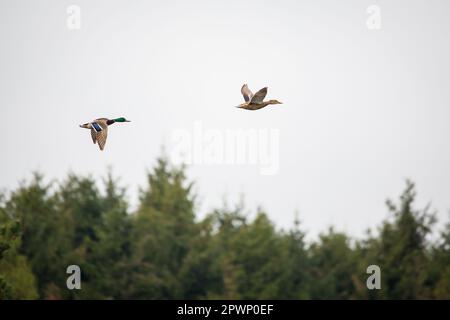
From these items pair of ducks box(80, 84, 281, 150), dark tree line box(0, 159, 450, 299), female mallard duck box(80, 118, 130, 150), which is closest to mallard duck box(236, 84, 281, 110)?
pair of ducks box(80, 84, 281, 150)

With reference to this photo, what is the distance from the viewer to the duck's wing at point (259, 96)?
75.7ft

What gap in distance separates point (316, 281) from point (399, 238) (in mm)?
5378

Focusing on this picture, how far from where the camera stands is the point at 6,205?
53281mm

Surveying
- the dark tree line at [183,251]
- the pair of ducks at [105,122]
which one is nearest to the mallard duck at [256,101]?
the pair of ducks at [105,122]

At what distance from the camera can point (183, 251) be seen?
5672 cm

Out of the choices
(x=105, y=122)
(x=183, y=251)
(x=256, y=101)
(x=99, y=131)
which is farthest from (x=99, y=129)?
(x=183, y=251)

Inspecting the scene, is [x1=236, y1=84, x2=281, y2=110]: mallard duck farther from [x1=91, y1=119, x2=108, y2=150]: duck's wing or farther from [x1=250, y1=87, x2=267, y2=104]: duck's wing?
[x1=91, y1=119, x2=108, y2=150]: duck's wing

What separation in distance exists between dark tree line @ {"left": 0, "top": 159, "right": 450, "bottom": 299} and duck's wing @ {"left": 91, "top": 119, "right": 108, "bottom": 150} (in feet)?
96.9

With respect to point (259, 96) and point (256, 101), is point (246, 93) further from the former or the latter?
point (259, 96)

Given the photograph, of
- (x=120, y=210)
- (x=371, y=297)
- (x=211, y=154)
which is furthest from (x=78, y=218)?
(x=211, y=154)

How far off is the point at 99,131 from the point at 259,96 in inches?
144

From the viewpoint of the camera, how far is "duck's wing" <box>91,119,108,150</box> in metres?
22.5

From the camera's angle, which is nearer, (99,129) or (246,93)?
(99,129)
